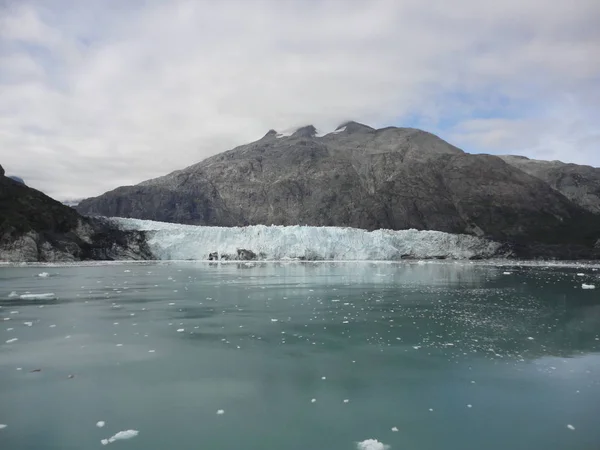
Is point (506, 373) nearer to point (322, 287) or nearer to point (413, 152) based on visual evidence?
point (322, 287)

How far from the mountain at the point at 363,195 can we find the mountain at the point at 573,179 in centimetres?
2183

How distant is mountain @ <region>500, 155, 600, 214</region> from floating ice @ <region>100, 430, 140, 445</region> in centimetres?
12206

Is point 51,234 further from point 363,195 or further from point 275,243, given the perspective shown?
point 363,195

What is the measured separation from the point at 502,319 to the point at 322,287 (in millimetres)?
8892

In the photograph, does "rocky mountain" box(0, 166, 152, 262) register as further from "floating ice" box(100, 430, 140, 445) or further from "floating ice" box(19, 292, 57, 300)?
"floating ice" box(100, 430, 140, 445)

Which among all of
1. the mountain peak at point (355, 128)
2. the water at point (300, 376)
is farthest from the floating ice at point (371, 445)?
the mountain peak at point (355, 128)

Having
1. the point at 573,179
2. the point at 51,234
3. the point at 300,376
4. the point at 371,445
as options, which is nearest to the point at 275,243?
the point at 51,234

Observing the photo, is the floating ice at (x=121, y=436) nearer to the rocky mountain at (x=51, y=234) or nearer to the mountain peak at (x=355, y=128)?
the rocky mountain at (x=51, y=234)

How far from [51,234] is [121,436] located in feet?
136

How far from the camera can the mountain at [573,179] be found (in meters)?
113

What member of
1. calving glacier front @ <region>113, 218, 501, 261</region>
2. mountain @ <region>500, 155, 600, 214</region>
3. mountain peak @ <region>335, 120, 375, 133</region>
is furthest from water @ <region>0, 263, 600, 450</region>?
mountain peak @ <region>335, 120, 375, 133</region>

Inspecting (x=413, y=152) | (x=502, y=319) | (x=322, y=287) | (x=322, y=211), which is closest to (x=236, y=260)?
(x=322, y=287)

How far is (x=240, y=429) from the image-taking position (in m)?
5.10

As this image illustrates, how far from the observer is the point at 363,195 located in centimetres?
9844
